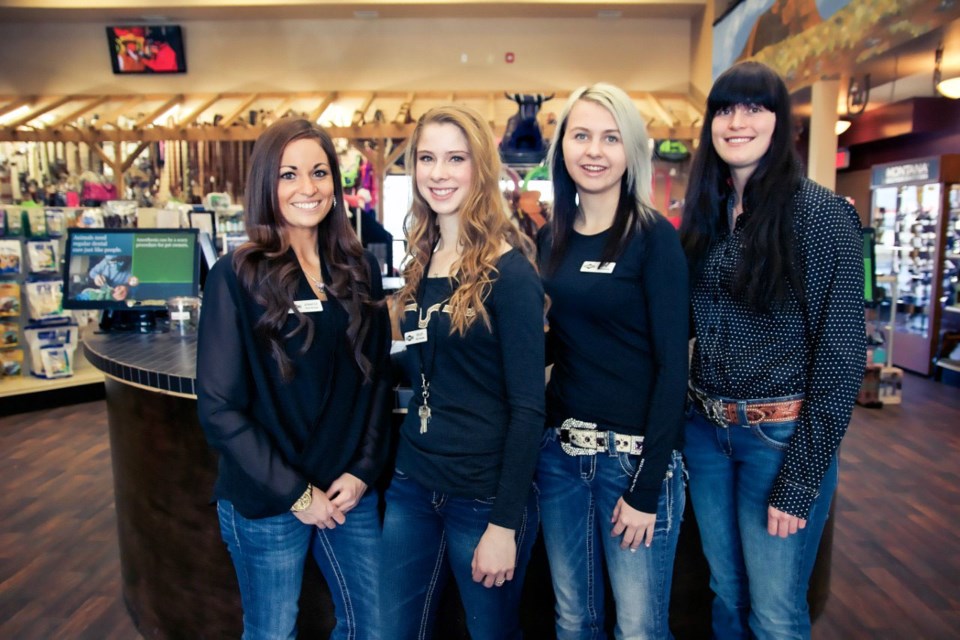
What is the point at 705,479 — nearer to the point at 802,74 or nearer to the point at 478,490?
the point at 478,490

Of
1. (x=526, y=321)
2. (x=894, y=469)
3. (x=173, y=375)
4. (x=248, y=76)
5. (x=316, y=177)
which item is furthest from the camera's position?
(x=248, y=76)

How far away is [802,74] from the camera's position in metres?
6.09

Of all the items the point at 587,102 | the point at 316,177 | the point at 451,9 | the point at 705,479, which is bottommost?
the point at 705,479

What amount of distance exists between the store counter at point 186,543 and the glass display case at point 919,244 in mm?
5184

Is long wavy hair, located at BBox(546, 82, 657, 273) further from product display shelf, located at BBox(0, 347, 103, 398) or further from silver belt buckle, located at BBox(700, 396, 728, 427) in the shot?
product display shelf, located at BBox(0, 347, 103, 398)

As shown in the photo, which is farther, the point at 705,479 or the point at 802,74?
the point at 802,74

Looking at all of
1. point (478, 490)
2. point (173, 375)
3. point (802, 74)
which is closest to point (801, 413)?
point (478, 490)

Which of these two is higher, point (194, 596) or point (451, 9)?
point (451, 9)

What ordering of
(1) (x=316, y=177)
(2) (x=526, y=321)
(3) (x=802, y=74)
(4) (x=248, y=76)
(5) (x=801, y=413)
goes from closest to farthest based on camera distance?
(2) (x=526, y=321) → (5) (x=801, y=413) → (1) (x=316, y=177) → (3) (x=802, y=74) → (4) (x=248, y=76)

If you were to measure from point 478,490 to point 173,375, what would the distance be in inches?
46.2

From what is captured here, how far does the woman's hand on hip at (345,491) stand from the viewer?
1548 mm

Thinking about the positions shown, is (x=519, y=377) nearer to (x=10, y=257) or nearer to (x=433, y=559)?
(x=433, y=559)

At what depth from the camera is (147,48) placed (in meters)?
9.49

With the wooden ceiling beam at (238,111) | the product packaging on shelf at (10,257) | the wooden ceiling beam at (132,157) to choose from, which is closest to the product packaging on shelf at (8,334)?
the product packaging on shelf at (10,257)
